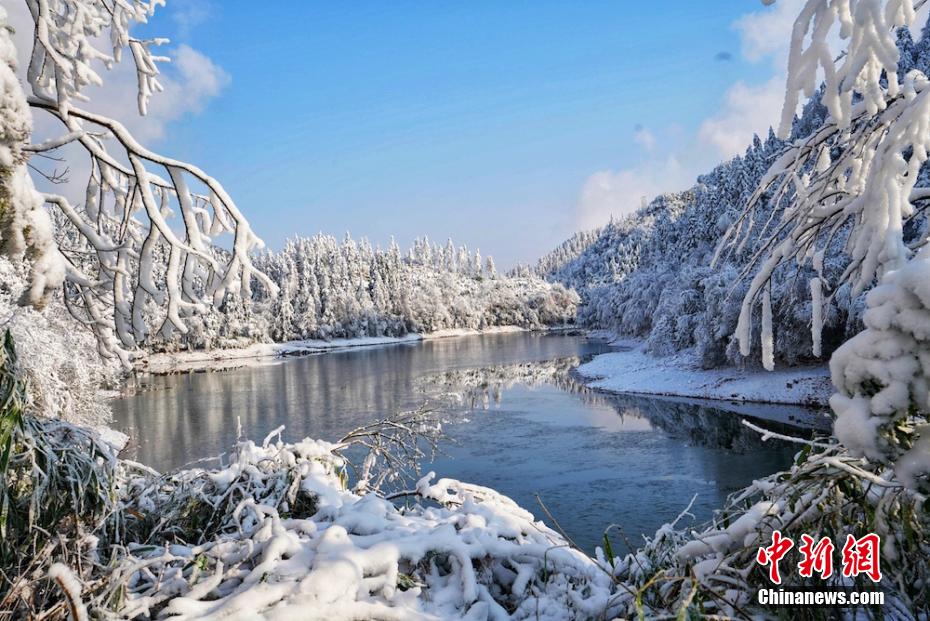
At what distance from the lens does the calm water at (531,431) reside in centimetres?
1402

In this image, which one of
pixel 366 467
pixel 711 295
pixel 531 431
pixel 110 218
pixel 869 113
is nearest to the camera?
pixel 869 113

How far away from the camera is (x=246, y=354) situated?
62.2m

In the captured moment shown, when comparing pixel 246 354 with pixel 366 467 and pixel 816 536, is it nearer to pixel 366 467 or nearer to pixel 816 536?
pixel 366 467

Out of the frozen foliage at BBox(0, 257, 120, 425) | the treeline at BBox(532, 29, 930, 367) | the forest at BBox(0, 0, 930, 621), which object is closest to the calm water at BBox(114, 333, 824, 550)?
the frozen foliage at BBox(0, 257, 120, 425)

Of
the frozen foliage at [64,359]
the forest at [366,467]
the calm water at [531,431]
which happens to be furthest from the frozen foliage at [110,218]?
the frozen foliage at [64,359]

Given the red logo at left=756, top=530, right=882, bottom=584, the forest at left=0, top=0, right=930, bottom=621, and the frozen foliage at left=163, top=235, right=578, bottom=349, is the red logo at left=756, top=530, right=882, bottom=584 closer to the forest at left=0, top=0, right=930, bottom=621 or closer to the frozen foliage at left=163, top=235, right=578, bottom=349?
the forest at left=0, top=0, right=930, bottom=621

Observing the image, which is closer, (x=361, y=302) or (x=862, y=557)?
(x=862, y=557)

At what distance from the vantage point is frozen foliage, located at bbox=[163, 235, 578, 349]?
6862 centimetres

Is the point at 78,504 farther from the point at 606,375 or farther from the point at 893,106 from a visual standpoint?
the point at 606,375

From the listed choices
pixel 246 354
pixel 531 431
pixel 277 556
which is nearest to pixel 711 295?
pixel 531 431

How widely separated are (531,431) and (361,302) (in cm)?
6570

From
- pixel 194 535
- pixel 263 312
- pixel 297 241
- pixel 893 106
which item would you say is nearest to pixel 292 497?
pixel 194 535

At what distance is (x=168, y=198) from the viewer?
3465 millimetres

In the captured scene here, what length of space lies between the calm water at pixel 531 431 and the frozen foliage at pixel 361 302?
29062mm
